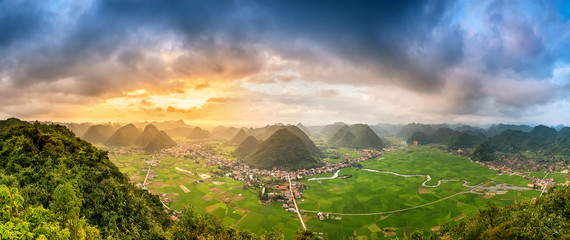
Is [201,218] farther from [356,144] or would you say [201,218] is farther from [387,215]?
[356,144]

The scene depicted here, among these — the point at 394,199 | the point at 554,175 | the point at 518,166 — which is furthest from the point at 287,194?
the point at 518,166

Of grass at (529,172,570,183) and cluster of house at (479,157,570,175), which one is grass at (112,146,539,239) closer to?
cluster of house at (479,157,570,175)

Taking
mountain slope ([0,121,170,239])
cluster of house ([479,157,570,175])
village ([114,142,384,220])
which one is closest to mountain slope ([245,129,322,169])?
village ([114,142,384,220])

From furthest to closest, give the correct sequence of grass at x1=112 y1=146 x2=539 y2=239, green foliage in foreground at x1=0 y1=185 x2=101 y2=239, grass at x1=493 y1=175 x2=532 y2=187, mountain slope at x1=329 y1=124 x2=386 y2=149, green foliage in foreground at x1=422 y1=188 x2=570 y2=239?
mountain slope at x1=329 y1=124 x2=386 y2=149 → grass at x1=493 y1=175 x2=532 y2=187 → grass at x1=112 y1=146 x2=539 y2=239 → green foliage in foreground at x1=422 y1=188 x2=570 y2=239 → green foliage in foreground at x1=0 y1=185 x2=101 y2=239

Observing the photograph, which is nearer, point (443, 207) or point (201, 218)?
point (201, 218)

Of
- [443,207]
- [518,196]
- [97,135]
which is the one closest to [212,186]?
[443,207]

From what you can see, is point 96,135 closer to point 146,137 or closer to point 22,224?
point 146,137
